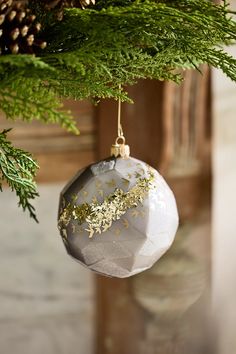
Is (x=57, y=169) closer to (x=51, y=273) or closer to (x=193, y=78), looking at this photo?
(x=51, y=273)

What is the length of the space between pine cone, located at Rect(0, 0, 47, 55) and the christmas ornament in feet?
0.50

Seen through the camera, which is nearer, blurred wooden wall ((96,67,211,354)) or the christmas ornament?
the christmas ornament

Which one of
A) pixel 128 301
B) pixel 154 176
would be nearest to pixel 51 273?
pixel 128 301

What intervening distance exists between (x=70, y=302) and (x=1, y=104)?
1241mm

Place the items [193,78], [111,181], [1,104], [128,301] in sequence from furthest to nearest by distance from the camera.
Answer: [128,301], [193,78], [111,181], [1,104]

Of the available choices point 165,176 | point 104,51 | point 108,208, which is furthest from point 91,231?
point 165,176

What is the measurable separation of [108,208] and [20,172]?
0.09m

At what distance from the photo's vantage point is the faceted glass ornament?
62cm

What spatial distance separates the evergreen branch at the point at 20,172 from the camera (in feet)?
1.87

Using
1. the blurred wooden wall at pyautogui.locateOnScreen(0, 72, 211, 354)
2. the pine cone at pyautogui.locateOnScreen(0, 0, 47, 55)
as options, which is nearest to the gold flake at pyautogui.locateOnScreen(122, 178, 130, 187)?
the pine cone at pyautogui.locateOnScreen(0, 0, 47, 55)

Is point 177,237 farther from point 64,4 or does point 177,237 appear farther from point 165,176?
point 64,4

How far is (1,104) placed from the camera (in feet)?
1.61

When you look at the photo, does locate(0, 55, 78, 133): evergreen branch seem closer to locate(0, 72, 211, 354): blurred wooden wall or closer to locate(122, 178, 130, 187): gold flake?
locate(122, 178, 130, 187): gold flake

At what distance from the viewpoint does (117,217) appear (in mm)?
622
